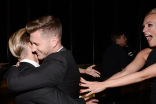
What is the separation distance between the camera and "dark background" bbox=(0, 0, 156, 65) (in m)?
4.68

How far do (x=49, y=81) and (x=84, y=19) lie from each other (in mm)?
5358

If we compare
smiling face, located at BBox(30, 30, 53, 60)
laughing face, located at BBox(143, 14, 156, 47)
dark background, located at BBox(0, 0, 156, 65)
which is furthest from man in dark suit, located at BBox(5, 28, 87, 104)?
dark background, located at BBox(0, 0, 156, 65)

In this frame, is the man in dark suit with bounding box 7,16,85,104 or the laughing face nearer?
the man in dark suit with bounding box 7,16,85,104

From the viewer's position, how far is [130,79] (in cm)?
127

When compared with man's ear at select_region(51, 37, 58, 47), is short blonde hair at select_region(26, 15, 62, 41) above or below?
above

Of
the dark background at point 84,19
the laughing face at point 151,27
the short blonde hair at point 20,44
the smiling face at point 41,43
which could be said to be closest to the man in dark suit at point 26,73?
the short blonde hair at point 20,44

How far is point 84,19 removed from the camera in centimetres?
613

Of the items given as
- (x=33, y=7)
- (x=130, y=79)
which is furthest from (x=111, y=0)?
(x=130, y=79)

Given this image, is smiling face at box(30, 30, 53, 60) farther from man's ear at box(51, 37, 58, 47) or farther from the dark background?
the dark background

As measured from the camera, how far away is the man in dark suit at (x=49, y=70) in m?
1.00

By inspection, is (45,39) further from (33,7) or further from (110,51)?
(33,7)

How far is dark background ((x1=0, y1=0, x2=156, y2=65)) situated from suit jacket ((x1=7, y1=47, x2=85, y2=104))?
395 centimetres

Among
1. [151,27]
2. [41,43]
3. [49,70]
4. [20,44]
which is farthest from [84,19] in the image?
[49,70]

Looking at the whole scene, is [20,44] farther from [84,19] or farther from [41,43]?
[84,19]
